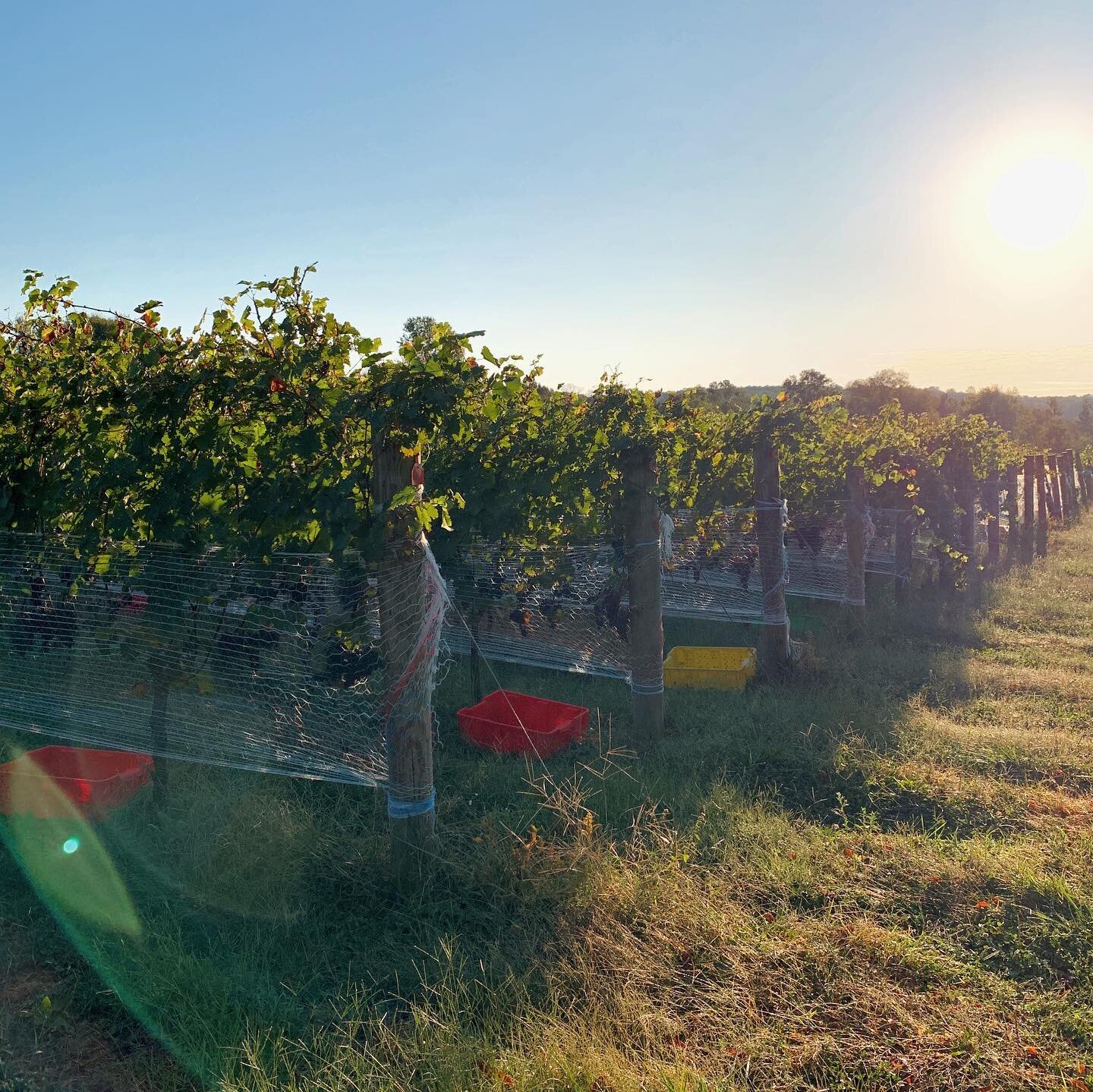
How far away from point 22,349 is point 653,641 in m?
3.85

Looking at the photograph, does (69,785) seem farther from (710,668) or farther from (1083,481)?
(1083,481)

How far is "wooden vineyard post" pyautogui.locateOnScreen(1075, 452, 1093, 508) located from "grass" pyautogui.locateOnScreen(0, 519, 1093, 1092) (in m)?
17.7

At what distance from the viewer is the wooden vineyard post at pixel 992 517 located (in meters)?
11.2

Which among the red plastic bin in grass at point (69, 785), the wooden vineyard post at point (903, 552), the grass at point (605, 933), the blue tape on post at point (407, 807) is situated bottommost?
the grass at point (605, 933)

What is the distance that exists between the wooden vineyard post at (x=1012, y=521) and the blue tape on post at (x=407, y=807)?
11111mm

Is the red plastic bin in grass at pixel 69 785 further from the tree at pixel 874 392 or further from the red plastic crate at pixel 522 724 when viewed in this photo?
the tree at pixel 874 392

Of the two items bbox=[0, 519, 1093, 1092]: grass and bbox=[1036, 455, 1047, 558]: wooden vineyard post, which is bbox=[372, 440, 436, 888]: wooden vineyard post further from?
bbox=[1036, 455, 1047, 558]: wooden vineyard post

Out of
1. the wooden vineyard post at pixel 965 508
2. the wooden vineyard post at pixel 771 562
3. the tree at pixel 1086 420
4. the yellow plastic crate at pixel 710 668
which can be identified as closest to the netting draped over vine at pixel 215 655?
the yellow plastic crate at pixel 710 668

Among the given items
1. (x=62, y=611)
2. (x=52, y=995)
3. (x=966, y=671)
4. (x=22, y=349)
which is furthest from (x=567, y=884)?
(x=966, y=671)

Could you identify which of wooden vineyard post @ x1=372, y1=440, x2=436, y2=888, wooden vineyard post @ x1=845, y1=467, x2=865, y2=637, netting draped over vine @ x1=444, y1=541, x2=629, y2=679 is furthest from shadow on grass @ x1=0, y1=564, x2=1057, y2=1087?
wooden vineyard post @ x1=845, y1=467, x2=865, y2=637

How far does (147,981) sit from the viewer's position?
271 cm

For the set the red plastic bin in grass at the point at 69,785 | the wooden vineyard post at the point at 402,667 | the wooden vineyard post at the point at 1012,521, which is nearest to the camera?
the wooden vineyard post at the point at 402,667

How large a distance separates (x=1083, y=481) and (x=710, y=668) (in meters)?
18.0

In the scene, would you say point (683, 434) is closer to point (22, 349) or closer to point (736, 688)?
Answer: point (736, 688)
